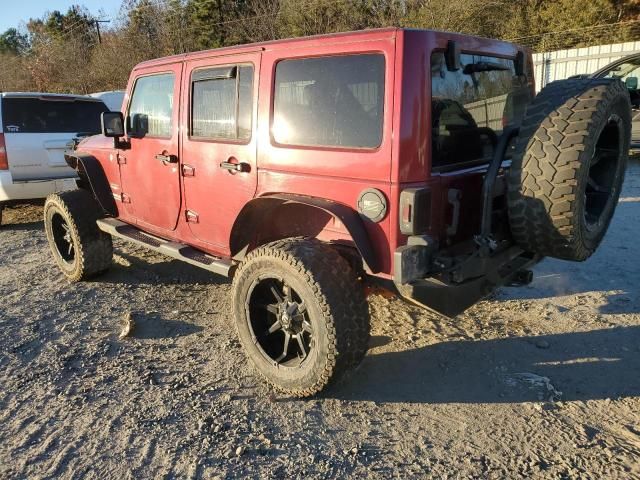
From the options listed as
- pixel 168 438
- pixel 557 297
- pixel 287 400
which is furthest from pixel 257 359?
pixel 557 297

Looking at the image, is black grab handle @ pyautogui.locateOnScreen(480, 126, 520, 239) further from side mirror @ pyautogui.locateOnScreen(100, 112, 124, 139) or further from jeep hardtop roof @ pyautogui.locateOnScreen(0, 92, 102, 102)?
jeep hardtop roof @ pyautogui.locateOnScreen(0, 92, 102, 102)

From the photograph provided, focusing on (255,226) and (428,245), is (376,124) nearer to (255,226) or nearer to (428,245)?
(428,245)

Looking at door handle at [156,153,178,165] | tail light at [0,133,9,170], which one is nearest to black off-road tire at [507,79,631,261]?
door handle at [156,153,178,165]

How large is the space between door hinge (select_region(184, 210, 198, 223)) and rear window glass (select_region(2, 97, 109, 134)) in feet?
13.9

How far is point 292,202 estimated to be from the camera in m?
3.13

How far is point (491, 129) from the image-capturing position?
11.1 feet

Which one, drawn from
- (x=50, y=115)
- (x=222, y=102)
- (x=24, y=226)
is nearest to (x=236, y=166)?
(x=222, y=102)

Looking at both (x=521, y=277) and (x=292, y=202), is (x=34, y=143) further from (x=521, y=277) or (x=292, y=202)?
(x=521, y=277)

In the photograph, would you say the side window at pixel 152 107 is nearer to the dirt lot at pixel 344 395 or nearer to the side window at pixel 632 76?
the dirt lot at pixel 344 395

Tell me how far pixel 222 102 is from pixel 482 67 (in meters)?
1.78

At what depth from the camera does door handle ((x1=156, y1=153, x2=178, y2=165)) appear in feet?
13.3

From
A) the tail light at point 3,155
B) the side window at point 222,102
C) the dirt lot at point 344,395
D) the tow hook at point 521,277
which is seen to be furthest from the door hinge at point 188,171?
the tail light at point 3,155

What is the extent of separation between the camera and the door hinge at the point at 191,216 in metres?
4.03

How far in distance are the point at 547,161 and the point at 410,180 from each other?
72 cm
